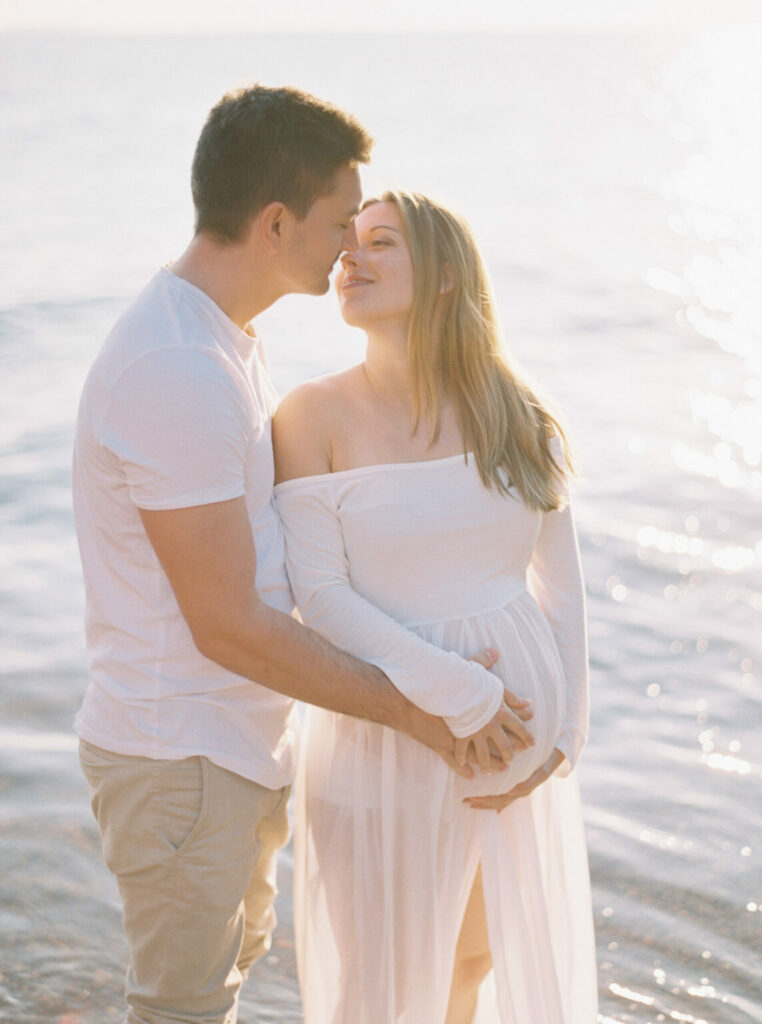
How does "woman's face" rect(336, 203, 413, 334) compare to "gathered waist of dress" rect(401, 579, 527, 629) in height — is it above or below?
above

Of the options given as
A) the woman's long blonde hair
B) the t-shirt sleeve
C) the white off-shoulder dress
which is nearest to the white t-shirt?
the t-shirt sleeve

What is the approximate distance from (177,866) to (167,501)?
27.3 inches

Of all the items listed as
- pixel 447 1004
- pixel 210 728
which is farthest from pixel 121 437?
pixel 447 1004

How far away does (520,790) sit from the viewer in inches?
111

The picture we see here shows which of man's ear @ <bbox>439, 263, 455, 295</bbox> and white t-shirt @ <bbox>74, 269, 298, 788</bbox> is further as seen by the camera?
man's ear @ <bbox>439, 263, 455, 295</bbox>

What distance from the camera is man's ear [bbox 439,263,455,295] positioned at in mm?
2840

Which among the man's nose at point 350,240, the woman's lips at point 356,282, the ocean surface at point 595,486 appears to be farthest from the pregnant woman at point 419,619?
the ocean surface at point 595,486

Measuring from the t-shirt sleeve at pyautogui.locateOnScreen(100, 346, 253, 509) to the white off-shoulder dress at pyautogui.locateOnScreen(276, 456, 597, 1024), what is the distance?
368mm

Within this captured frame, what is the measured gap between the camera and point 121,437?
7.61 ft

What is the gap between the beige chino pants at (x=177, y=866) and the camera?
8.11ft

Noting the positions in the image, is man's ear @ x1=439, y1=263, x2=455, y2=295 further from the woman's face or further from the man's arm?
the man's arm

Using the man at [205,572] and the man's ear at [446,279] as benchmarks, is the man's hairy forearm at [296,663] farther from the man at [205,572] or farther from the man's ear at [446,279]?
the man's ear at [446,279]

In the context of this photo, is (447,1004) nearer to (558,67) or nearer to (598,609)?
(598,609)

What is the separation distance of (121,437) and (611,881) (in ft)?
8.57
